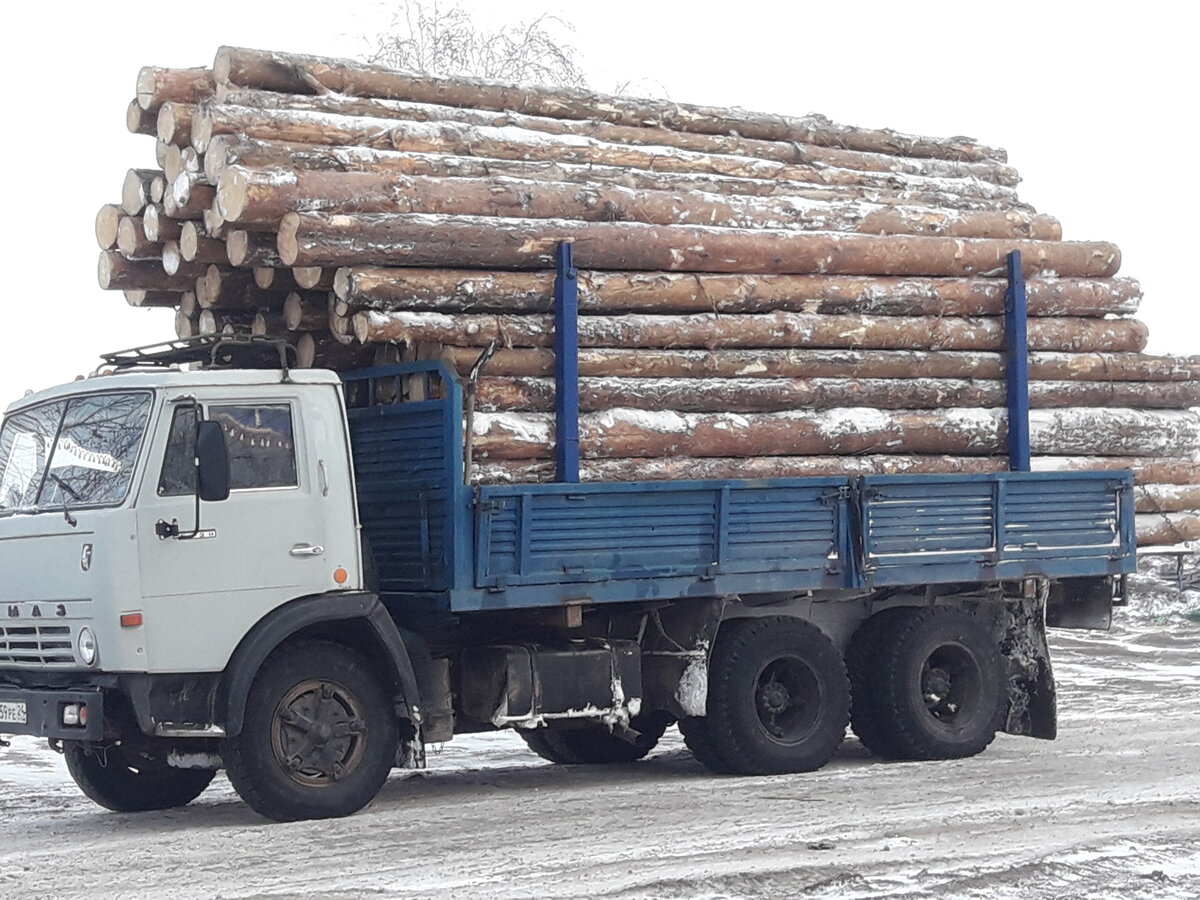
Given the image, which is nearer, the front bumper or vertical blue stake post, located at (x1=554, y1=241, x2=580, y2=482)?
the front bumper

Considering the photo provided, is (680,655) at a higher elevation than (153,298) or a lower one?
lower

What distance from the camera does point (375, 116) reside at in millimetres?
12430

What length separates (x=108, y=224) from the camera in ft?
43.3

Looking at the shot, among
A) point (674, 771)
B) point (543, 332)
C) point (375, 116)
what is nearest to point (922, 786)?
point (674, 771)

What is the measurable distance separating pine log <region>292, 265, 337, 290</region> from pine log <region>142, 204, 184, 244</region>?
48.2 inches

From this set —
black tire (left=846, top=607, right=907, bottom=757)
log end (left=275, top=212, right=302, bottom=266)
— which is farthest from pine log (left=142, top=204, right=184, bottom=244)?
black tire (left=846, top=607, right=907, bottom=757)

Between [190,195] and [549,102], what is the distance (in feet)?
9.60

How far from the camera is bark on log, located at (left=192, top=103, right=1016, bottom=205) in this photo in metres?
11.7

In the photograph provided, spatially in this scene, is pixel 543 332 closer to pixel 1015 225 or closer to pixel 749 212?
pixel 749 212

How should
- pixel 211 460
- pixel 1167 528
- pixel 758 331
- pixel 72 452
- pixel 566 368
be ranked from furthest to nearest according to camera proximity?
pixel 1167 528 < pixel 758 331 < pixel 566 368 < pixel 72 452 < pixel 211 460

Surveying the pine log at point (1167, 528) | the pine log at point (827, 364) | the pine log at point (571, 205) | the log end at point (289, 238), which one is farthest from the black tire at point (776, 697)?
the log end at point (289, 238)

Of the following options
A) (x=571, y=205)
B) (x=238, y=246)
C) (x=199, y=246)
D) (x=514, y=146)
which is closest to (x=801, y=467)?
(x=571, y=205)

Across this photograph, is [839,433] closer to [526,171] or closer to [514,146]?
[526,171]

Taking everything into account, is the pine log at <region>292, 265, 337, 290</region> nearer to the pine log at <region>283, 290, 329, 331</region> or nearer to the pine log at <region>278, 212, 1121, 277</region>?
the pine log at <region>278, 212, 1121, 277</region>
